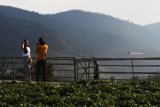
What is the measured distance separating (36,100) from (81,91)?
2776mm

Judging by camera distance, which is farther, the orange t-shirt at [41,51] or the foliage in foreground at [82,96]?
the orange t-shirt at [41,51]

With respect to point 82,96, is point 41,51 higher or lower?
higher

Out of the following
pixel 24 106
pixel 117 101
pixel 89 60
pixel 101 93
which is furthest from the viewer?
pixel 89 60

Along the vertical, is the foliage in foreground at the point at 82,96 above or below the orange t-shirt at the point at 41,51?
below

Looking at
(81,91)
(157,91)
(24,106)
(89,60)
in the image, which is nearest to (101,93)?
(81,91)

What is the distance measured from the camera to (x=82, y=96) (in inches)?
760

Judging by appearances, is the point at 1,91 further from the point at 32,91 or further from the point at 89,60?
the point at 89,60

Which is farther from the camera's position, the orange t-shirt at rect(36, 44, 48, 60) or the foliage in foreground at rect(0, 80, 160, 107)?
the orange t-shirt at rect(36, 44, 48, 60)

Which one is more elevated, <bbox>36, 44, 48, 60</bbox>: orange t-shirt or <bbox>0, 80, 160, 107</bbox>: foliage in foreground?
<bbox>36, 44, 48, 60</bbox>: orange t-shirt

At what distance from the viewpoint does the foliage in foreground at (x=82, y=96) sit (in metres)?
17.8

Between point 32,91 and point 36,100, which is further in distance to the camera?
point 32,91

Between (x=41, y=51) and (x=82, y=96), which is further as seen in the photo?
(x=41, y=51)

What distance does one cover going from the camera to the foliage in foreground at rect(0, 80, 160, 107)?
58.5 ft

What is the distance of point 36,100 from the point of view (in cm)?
1856
